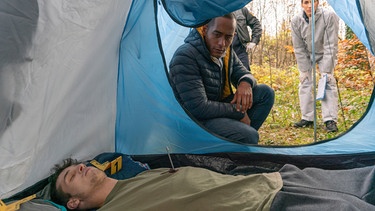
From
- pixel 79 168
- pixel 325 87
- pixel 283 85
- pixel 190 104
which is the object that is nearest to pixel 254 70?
pixel 283 85

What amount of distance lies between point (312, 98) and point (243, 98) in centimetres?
164

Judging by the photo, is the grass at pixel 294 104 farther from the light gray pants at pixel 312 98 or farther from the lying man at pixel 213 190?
the lying man at pixel 213 190

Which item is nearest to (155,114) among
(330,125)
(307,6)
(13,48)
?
(13,48)

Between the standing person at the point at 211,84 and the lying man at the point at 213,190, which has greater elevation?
the standing person at the point at 211,84

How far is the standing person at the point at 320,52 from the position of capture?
3.48 meters

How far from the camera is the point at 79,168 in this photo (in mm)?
1724

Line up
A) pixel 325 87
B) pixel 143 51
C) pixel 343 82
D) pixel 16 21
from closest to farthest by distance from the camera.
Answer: pixel 16 21, pixel 143 51, pixel 325 87, pixel 343 82

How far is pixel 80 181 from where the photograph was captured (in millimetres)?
1671

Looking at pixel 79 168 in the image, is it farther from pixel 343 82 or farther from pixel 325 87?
pixel 343 82

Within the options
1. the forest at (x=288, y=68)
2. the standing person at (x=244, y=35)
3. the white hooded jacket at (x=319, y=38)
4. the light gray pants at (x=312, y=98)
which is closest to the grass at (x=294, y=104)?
the forest at (x=288, y=68)

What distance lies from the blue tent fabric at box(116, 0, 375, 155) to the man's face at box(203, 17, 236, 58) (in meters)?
0.25

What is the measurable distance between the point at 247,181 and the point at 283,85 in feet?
12.1

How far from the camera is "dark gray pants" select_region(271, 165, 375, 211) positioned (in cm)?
134

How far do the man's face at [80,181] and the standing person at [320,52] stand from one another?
2413 millimetres
